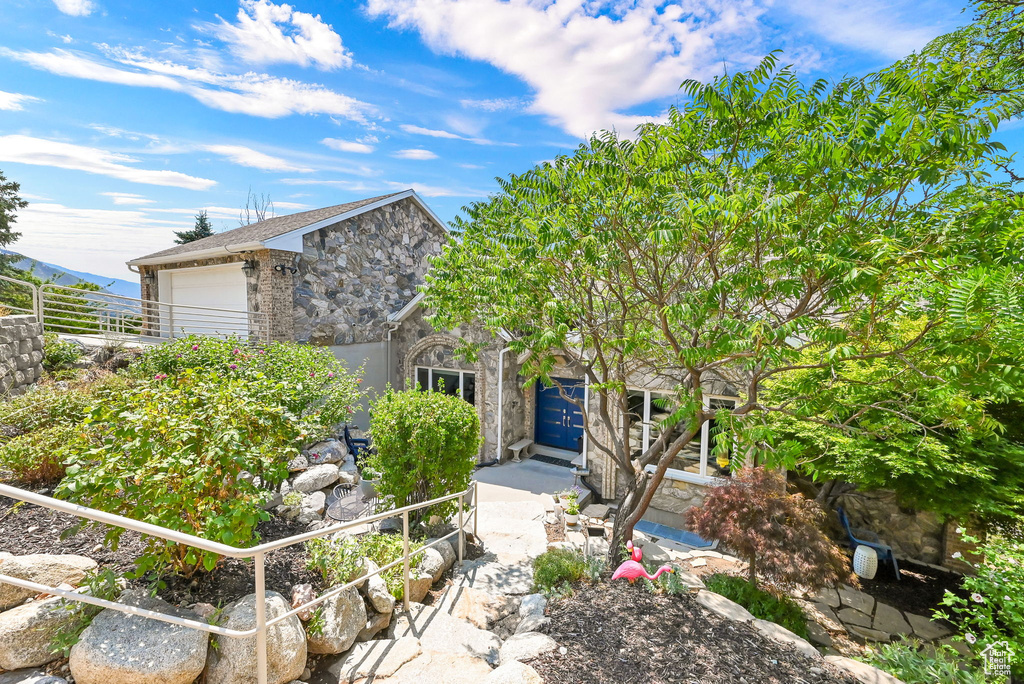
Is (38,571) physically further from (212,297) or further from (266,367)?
(212,297)

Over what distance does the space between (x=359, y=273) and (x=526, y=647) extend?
11.2 m

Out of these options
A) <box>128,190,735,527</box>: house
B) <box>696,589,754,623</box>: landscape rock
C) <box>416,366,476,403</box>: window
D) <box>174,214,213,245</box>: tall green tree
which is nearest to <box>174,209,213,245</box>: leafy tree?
<box>174,214,213,245</box>: tall green tree

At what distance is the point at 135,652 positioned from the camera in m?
2.64

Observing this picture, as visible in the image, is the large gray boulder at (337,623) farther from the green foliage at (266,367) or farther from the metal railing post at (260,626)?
the green foliage at (266,367)

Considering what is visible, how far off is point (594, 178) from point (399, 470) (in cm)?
461

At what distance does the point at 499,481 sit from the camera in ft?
31.8

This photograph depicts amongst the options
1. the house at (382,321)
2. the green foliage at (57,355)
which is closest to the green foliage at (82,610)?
the house at (382,321)

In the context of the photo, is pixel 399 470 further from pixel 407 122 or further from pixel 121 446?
pixel 407 122

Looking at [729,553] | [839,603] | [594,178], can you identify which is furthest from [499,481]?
[594,178]

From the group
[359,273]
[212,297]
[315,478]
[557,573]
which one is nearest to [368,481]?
[315,478]

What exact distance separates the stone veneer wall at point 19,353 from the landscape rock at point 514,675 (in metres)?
8.57

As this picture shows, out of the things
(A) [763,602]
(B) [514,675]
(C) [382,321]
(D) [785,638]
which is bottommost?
(A) [763,602]

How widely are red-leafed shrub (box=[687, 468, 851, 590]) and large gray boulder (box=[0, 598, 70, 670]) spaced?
21.3 ft

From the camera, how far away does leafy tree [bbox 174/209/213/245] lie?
80.5 feet
